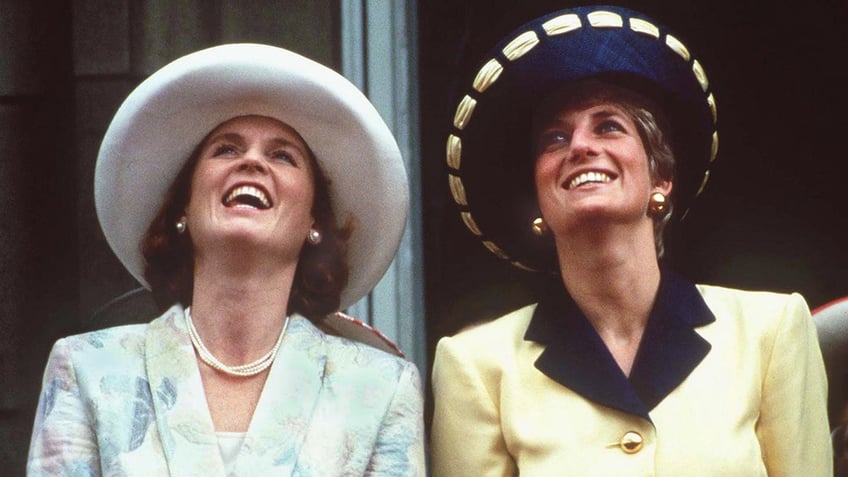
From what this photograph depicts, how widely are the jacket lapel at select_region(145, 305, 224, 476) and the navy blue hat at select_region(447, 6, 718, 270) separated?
2.67ft

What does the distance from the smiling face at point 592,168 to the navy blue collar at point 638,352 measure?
197 mm

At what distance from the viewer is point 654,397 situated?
160 inches

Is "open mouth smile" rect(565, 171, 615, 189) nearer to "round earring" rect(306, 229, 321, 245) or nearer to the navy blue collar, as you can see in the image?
the navy blue collar

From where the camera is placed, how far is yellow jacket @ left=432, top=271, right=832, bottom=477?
4.01 m

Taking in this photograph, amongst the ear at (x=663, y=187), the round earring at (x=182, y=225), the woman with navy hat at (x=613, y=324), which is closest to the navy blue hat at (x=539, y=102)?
the woman with navy hat at (x=613, y=324)

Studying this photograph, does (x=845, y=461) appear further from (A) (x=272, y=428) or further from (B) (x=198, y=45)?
(B) (x=198, y=45)

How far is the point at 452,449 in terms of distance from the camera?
165 inches

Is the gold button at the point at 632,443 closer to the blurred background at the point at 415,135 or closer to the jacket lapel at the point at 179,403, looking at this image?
the jacket lapel at the point at 179,403

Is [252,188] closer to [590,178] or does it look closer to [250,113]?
[250,113]

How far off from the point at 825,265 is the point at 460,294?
3.57ft

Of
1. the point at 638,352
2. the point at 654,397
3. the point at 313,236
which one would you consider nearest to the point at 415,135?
the point at 313,236

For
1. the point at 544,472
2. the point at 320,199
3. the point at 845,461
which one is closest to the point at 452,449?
the point at 544,472

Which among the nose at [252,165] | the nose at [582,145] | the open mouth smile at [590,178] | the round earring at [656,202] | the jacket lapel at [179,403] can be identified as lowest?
the jacket lapel at [179,403]

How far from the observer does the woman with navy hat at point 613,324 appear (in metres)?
4.03
